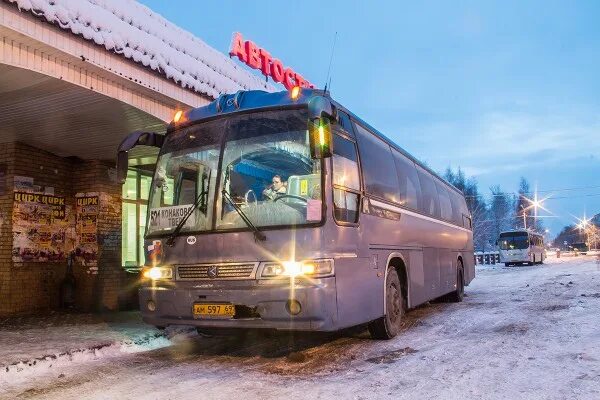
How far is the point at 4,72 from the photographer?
6906 mm

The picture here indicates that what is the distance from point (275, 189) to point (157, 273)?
1.86 meters

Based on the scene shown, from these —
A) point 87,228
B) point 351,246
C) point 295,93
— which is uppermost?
point 295,93

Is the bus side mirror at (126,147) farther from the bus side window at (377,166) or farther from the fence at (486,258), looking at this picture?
the fence at (486,258)

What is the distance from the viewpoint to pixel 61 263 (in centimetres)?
1183

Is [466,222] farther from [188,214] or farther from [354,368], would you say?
[188,214]

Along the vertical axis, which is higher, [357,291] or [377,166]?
[377,166]

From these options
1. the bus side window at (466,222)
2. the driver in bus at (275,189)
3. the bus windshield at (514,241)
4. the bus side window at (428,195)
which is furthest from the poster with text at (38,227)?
the bus windshield at (514,241)

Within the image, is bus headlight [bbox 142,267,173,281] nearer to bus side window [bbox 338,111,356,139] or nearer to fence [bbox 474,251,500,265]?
bus side window [bbox 338,111,356,139]

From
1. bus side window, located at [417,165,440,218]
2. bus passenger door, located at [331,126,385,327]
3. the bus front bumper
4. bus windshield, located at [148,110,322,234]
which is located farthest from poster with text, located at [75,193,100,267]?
bus passenger door, located at [331,126,385,327]

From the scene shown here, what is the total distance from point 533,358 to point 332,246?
2.65 meters

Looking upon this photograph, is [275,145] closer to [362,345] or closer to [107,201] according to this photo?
[362,345]

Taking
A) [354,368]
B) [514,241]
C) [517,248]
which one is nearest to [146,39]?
[354,368]

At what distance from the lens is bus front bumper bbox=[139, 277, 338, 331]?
18.5ft

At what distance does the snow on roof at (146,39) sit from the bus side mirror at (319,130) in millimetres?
3709
